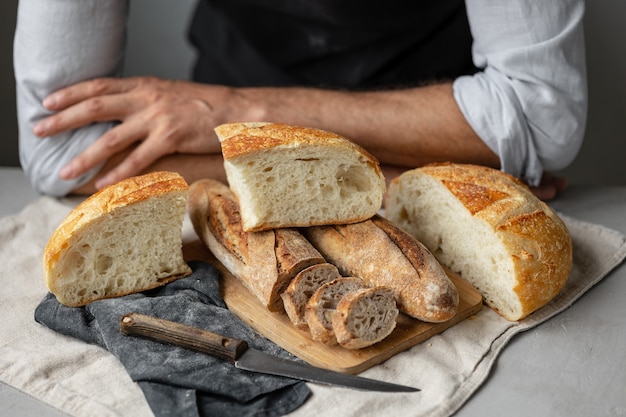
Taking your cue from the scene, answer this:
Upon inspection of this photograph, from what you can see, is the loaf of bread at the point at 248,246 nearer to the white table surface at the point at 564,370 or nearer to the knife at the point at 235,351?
the knife at the point at 235,351

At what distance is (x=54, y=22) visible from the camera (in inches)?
84.7

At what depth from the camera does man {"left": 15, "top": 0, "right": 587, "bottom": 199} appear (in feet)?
6.80

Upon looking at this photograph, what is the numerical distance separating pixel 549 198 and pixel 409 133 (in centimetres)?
50

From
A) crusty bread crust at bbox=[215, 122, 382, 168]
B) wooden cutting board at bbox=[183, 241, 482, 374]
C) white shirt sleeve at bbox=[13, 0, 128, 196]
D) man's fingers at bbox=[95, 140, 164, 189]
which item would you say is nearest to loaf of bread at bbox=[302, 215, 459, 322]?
wooden cutting board at bbox=[183, 241, 482, 374]

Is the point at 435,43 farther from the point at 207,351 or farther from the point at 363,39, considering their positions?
the point at 207,351

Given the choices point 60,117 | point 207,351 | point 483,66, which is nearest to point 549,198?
point 483,66

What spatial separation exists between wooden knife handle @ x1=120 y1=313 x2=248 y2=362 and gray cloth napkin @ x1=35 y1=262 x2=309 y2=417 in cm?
1

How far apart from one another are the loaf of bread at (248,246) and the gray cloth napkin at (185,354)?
8 cm

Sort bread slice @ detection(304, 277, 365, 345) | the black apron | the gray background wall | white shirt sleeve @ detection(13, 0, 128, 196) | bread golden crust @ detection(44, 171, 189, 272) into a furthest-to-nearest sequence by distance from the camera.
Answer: the gray background wall < the black apron < white shirt sleeve @ detection(13, 0, 128, 196) < bread golden crust @ detection(44, 171, 189, 272) < bread slice @ detection(304, 277, 365, 345)

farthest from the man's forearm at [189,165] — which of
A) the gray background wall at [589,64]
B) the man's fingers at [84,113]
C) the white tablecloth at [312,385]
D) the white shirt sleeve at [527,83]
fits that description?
the gray background wall at [589,64]

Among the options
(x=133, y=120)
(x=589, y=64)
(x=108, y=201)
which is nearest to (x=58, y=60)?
(x=133, y=120)

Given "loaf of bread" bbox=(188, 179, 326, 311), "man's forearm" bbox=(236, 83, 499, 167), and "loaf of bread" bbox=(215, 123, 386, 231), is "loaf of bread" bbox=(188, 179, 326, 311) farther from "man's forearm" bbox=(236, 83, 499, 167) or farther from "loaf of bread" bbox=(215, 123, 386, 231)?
"man's forearm" bbox=(236, 83, 499, 167)

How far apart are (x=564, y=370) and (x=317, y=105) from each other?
1.05 metres

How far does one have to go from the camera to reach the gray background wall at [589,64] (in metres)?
2.96
